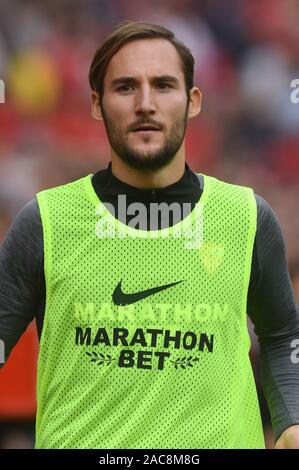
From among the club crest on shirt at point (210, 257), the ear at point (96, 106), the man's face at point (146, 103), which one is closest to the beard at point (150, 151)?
the man's face at point (146, 103)

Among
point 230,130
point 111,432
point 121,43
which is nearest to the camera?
point 111,432

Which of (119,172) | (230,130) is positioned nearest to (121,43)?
(119,172)

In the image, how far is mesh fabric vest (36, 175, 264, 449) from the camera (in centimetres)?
243

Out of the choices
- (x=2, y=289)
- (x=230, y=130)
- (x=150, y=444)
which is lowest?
(x=150, y=444)

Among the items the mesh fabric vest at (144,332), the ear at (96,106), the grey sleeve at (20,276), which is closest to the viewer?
the mesh fabric vest at (144,332)

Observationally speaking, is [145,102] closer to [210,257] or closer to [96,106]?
[96,106]

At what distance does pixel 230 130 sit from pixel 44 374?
3.51 meters

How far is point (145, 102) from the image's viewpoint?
8.21ft

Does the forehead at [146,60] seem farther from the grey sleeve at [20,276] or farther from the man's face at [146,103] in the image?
the grey sleeve at [20,276]

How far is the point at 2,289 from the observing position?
8.37 feet

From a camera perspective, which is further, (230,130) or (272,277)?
(230,130)

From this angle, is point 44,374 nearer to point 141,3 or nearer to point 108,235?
point 108,235

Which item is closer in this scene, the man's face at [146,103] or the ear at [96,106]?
the man's face at [146,103]

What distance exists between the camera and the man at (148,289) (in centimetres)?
245
